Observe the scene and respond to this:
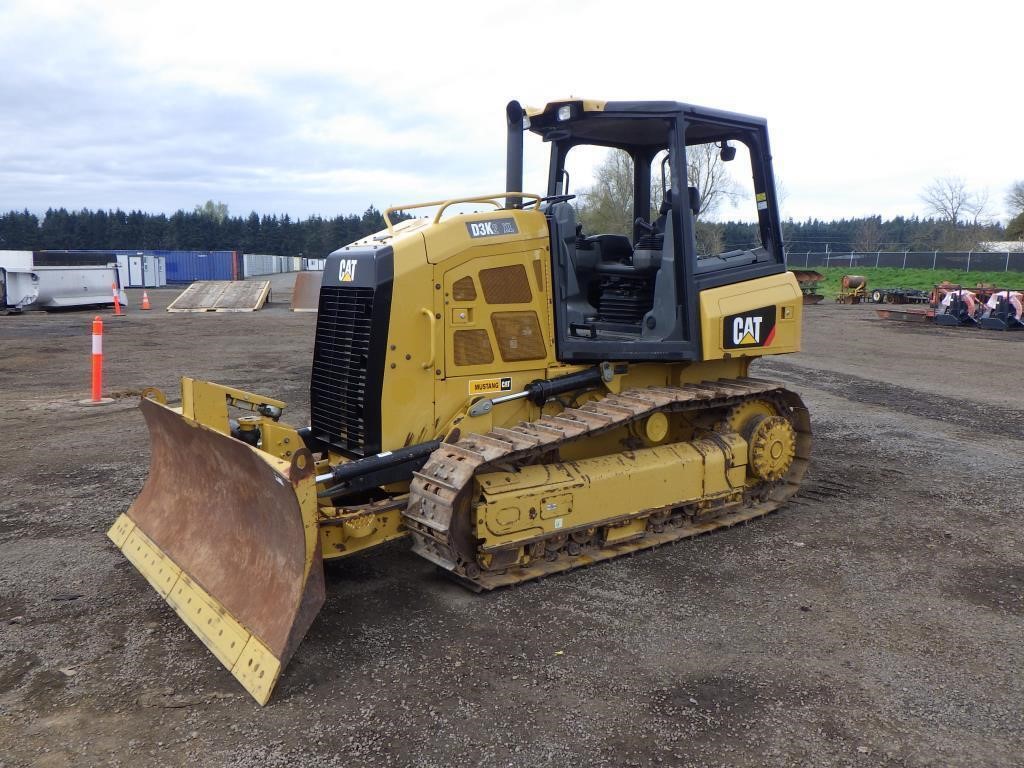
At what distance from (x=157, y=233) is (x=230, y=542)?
291 feet

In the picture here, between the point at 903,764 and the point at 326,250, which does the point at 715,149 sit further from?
the point at 326,250

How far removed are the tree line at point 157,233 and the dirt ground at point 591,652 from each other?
257 feet

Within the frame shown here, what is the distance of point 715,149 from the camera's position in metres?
6.59

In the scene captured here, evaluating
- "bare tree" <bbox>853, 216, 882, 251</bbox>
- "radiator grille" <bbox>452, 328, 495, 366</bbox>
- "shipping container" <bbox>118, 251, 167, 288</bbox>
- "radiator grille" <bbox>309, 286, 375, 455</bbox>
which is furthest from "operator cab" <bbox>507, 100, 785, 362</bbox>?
"bare tree" <bbox>853, 216, 882, 251</bbox>

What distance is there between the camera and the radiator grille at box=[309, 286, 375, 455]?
502 cm

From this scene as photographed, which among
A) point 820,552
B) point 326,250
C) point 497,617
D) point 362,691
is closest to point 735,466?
point 820,552

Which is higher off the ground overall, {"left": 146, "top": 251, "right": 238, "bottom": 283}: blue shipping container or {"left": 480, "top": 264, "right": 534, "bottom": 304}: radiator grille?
{"left": 146, "top": 251, "right": 238, "bottom": 283}: blue shipping container

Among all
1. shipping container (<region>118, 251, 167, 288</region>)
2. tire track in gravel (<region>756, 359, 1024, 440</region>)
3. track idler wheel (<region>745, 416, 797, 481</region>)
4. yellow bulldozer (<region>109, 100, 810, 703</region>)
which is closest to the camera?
yellow bulldozer (<region>109, 100, 810, 703</region>)

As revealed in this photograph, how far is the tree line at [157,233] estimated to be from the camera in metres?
80.3

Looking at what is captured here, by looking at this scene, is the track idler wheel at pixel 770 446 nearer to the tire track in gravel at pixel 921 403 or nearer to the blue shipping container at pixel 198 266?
the tire track in gravel at pixel 921 403

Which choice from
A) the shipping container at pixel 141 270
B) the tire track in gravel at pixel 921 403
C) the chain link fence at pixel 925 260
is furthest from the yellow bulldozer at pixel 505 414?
the shipping container at pixel 141 270

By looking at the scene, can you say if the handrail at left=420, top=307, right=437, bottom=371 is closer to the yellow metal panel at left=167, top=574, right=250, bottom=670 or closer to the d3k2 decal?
the yellow metal panel at left=167, top=574, right=250, bottom=670

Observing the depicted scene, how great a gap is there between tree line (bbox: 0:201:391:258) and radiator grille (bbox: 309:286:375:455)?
7800cm

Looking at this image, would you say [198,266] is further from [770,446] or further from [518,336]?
[770,446]
